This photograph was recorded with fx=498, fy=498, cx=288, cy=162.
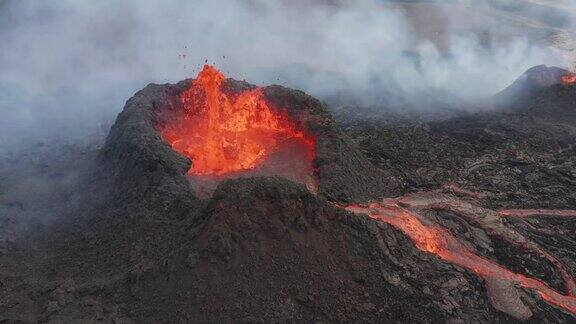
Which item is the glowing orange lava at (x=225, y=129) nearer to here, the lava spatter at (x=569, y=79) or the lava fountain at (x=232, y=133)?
the lava fountain at (x=232, y=133)

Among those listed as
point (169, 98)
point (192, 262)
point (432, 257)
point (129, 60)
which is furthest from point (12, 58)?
point (432, 257)

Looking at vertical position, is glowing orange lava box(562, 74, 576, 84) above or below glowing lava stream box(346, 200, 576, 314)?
above

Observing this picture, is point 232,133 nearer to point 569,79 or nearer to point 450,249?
point 450,249

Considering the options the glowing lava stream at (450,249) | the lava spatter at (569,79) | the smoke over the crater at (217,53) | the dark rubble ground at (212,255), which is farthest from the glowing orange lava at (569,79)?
the glowing lava stream at (450,249)

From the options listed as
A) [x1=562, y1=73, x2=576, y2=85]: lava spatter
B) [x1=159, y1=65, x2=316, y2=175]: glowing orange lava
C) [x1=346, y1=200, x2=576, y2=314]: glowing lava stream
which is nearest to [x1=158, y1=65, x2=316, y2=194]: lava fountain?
[x1=159, y1=65, x2=316, y2=175]: glowing orange lava

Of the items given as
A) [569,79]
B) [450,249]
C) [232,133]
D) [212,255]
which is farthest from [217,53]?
[212,255]

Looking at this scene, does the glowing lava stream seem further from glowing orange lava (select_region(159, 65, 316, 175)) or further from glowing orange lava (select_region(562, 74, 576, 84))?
glowing orange lava (select_region(562, 74, 576, 84))

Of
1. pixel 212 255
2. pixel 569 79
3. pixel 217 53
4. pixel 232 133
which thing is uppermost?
pixel 217 53
